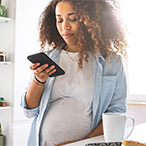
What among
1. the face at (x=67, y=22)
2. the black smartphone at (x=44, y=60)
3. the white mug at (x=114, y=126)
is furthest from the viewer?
the face at (x=67, y=22)

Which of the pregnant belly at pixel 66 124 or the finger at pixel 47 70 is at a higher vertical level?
the finger at pixel 47 70

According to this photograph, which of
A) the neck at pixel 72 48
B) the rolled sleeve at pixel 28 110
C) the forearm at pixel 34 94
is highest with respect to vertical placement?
the neck at pixel 72 48

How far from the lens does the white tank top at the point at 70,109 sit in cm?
101

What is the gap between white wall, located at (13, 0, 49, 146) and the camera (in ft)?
7.91

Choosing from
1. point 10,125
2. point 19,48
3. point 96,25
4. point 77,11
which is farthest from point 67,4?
point 10,125

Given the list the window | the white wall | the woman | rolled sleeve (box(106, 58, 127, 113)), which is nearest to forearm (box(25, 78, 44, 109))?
the woman

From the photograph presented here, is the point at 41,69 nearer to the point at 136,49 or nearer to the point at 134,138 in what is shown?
the point at 134,138

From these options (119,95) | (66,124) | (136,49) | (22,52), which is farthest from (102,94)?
(136,49)

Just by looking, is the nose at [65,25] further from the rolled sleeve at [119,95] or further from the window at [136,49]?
the window at [136,49]

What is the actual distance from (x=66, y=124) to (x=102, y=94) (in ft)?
0.71

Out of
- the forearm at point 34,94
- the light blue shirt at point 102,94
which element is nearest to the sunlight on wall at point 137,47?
the light blue shirt at point 102,94

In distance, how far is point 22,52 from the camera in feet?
8.07

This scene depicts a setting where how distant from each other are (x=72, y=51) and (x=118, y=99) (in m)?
0.34

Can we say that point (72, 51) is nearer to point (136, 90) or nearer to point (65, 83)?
point (65, 83)
